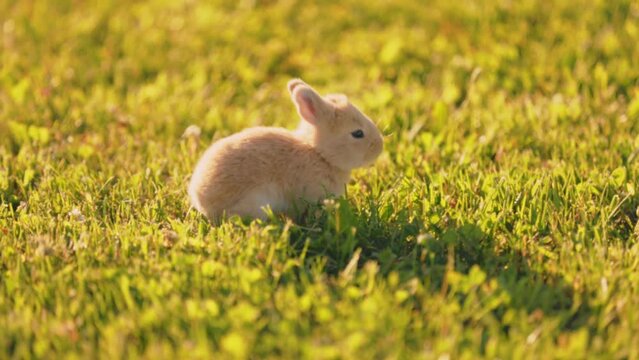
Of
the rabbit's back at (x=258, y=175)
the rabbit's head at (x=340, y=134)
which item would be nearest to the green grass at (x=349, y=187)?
the rabbit's back at (x=258, y=175)

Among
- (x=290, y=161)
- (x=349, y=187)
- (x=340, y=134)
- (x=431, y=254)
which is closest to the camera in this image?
(x=431, y=254)

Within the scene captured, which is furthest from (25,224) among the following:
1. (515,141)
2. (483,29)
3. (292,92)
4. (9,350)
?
(483,29)

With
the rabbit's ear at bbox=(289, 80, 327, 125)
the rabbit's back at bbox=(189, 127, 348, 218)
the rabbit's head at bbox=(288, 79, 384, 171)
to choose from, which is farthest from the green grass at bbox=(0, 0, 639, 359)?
the rabbit's ear at bbox=(289, 80, 327, 125)

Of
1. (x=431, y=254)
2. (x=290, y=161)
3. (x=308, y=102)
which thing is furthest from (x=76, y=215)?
(x=431, y=254)

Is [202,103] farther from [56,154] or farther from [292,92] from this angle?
[292,92]

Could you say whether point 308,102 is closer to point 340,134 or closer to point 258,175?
point 340,134
